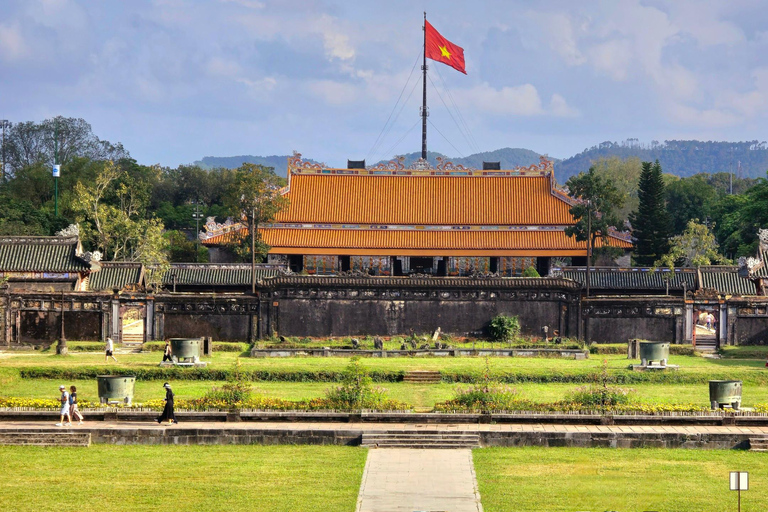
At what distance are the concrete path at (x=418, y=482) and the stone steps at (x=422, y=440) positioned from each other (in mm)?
417

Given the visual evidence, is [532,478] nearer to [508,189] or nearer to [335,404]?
[335,404]

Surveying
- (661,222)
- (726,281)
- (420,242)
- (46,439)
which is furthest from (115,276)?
(661,222)

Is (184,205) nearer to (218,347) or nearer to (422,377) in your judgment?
(218,347)

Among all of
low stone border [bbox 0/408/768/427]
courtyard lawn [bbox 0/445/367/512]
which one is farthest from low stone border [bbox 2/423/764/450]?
low stone border [bbox 0/408/768/427]

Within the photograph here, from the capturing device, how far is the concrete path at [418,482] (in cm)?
2983

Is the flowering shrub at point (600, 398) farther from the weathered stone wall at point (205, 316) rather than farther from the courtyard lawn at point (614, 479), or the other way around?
the weathered stone wall at point (205, 316)

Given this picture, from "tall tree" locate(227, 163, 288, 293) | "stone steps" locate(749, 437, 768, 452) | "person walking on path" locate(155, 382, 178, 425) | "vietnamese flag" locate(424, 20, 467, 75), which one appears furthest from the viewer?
"vietnamese flag" locate(424, 20, 467, 75)

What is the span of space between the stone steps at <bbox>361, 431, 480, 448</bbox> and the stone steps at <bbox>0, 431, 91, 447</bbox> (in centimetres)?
920

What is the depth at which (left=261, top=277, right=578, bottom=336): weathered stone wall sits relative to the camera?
65.4 metres

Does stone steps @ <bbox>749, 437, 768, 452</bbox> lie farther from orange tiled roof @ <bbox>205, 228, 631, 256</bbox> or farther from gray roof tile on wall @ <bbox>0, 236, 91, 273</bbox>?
orange tiled roof @ <bbox>205, 228, 631, 256</bbox>

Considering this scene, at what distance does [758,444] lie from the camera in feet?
119

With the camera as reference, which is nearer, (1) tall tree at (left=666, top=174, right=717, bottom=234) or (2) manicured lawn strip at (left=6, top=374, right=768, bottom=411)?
(2) manicured lawn strip at (left=6, top=374, right=768, bottom=411)

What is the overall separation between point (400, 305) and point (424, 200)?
65.8ft

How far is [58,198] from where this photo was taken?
106 m
